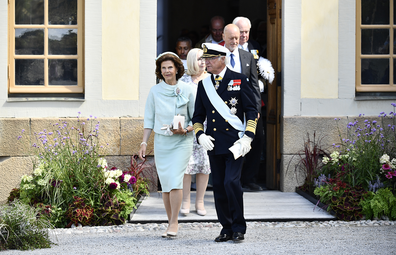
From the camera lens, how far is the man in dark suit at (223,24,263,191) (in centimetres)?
643

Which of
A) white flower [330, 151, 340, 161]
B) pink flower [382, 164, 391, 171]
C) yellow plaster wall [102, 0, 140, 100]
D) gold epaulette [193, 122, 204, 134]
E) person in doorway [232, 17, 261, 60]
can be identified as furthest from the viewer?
yellow plaster wall [102, 0, 140, 100]

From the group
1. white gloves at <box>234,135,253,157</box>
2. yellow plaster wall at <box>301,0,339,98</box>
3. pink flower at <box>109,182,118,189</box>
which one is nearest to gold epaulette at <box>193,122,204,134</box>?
white gloves at <box>234,135,253,157</box>

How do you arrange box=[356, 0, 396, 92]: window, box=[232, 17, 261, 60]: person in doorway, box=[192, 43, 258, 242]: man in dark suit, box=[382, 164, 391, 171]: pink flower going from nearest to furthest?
box=[192, 43, 258, 242]: man in dark suit
box=[382, 164, 391, 171]: pink flower
box=[232, 17, 261, 60]: person in doorway
box=[356, 0, 396, 92]: window

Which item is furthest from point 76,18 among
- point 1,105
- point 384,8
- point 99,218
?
point 384,8

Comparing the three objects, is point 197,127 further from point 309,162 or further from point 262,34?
point 262,34

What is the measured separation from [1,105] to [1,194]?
121 centimetres

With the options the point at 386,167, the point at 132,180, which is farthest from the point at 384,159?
the point at 132,180

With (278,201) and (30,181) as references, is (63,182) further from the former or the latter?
(278,201)

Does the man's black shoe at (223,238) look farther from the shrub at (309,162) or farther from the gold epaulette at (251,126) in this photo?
the shrub at (309,162)

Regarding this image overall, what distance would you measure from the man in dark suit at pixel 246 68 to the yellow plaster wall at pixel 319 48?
1118 mm

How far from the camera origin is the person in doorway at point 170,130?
5.34m

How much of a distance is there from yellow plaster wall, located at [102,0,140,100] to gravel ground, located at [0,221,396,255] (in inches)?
90.5

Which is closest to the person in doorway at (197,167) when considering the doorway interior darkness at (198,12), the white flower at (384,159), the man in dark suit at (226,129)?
the man in dark suit at (226,129)

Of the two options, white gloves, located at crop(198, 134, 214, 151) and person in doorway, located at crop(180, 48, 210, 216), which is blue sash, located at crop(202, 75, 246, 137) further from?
person in doorway, located at crop(180, 48, 210, 216)
